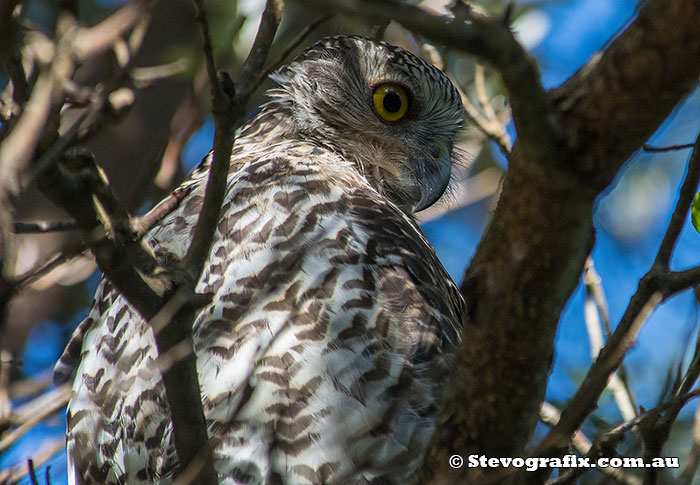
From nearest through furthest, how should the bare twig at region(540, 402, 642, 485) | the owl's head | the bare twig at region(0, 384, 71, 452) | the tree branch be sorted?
the tree branch, the bare twig at region(540, 402, 642, 485), the bare twig at region(0, 384, 71, 452), the owl's head

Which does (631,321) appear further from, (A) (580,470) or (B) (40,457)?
(B) (40,457)

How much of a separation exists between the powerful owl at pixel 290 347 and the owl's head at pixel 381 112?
0.54 m

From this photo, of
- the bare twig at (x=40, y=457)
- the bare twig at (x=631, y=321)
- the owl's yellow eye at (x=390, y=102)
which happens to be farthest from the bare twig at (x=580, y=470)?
the bare twig at (x=40, y=457)

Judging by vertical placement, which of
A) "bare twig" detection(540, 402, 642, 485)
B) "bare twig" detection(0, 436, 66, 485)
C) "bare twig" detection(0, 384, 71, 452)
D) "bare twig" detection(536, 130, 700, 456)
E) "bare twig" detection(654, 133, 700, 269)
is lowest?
"bare twig" detection(0, 436, 66, 485)

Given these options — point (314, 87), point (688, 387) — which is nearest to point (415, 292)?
point (688, 387)

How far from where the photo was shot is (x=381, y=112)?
14.7 ft

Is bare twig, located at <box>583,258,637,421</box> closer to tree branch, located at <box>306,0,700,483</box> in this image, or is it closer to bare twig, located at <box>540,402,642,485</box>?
bare twig, located at <box>540,402,642,485</box>

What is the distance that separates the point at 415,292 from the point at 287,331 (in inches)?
21.4

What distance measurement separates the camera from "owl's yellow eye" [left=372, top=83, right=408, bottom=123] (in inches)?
176

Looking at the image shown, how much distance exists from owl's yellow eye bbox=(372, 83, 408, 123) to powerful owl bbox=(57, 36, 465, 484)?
27.8 inches

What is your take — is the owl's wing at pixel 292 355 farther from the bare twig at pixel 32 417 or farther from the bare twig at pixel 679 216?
the bare twig at pixel 679 216

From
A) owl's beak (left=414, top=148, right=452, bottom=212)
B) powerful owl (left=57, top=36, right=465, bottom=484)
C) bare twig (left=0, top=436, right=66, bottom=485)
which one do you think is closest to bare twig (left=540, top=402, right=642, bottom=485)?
powerful owl (left=57, top=36, right=465, bottom=484)

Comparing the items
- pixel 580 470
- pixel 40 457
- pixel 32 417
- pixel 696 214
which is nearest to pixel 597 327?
pixel 696 214

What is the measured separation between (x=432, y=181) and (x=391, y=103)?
0.47 metres
